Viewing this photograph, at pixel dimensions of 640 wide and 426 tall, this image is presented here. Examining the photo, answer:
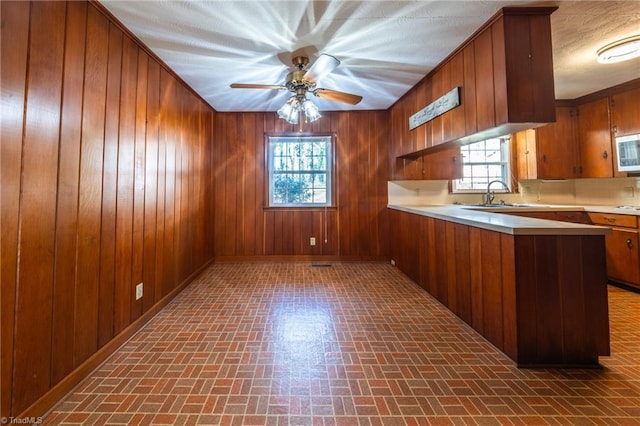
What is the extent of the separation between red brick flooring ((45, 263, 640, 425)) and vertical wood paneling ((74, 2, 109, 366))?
319 mm

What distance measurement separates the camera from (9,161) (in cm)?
121

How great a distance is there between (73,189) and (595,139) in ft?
18.2

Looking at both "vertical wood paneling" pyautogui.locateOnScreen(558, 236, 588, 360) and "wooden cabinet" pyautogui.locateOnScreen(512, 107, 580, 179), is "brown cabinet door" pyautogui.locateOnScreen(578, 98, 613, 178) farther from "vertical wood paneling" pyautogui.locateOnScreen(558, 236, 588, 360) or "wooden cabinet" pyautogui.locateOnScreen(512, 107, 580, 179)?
"vertical wood paneling" pyautogui.locateOnScreen(558, 236, 588, 360)

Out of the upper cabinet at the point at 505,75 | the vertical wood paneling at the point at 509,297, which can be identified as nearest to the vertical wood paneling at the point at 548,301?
the vertical wood paneling at the point at 509,297

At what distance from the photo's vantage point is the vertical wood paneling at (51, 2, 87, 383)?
1.49 m

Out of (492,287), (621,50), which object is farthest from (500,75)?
(492,287)

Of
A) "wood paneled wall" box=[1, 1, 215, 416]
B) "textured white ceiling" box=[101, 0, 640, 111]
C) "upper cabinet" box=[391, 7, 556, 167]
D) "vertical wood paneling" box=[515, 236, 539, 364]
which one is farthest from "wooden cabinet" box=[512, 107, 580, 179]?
"wood paneled wall" box=[1, 1, 215, 416]

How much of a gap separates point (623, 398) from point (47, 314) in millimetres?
3165

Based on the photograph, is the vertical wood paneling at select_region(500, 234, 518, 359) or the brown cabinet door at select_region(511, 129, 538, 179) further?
the brown cabinet door at select_region(511, 129, 538, 179)

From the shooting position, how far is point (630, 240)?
115 inches

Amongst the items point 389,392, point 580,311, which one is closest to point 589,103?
point 580,311

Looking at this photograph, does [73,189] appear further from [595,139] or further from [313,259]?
[595,139]

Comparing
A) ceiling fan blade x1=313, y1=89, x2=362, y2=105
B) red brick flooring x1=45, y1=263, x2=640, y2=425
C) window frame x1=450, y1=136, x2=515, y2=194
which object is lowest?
red brick flooring x1=45, y1=263, x2=640, y2=425

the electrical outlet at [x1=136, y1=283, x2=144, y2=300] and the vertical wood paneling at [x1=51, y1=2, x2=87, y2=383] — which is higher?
the vertical wood paneling at [x1=51, y1=2, x2=87, y2=383]
